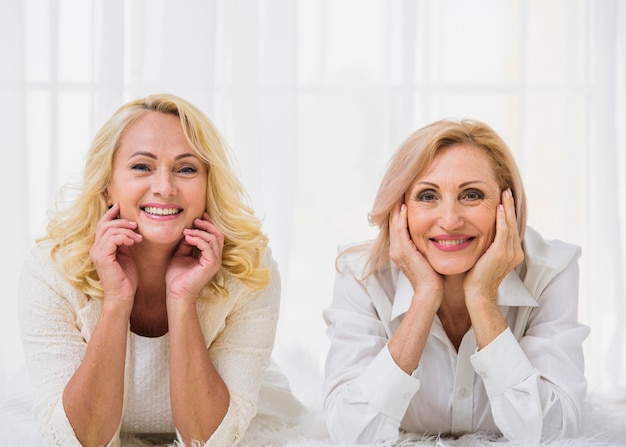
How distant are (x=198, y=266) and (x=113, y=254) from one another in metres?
0.21

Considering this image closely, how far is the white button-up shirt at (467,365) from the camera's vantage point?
2090 mm

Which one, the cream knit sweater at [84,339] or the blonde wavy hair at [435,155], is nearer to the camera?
the cream knit sweater at [84,339]

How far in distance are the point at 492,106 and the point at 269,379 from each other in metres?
1.67

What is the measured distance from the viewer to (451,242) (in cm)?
220

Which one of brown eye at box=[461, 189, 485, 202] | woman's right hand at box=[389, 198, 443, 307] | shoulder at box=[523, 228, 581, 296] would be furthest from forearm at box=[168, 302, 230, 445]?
shoulder at box=[523, 228, 581, 296]

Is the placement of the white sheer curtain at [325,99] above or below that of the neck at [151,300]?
above

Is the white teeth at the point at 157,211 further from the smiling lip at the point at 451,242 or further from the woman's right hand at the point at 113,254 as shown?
the smiling lip at the point at 451,242

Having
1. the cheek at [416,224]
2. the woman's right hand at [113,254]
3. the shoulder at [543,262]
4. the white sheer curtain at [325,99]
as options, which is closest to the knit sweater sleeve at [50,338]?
the woman's right hand at [113,254]

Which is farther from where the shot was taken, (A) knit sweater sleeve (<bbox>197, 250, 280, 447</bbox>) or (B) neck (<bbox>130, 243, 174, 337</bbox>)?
(B) neck (<bbox>130, 243, 174, 337</bbox>)

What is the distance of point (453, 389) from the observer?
2.28m

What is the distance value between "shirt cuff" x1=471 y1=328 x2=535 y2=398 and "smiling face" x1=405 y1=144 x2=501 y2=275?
21cm

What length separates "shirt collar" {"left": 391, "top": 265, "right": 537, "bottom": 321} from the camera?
2254mm

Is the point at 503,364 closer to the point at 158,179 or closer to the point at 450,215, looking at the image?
the point at 450,215

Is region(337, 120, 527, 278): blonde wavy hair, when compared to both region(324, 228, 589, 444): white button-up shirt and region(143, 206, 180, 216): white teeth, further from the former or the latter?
region(143, 206, 180, 216): white teeth
